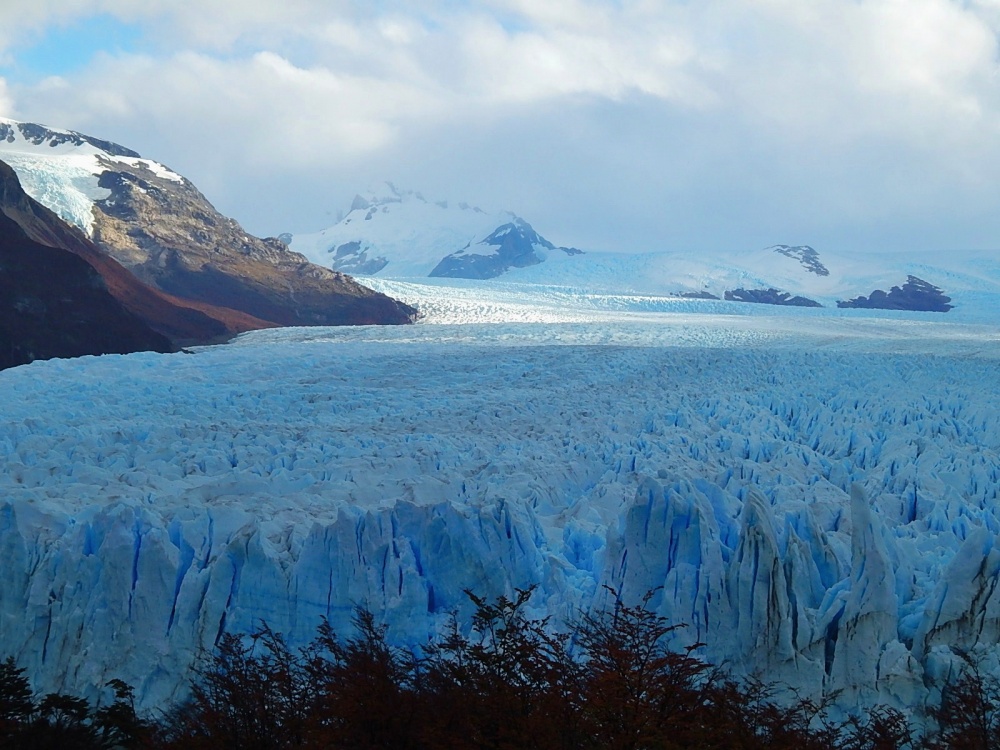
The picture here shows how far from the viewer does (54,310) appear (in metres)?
27.6

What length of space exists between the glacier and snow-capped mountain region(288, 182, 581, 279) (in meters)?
59.5

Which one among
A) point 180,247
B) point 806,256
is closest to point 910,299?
point 806,256

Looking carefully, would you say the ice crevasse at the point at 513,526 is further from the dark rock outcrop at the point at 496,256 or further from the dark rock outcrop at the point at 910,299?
the dark rock outcrop at the point at 496,256

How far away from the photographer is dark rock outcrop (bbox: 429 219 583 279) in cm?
7938

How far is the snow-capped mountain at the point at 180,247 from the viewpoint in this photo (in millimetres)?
44469

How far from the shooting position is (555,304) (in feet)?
141

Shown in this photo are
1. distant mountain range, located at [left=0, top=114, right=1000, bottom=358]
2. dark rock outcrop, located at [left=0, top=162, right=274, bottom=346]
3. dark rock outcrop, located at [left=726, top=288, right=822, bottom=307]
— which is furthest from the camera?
dark rock outcrop, located at [left=726, top=288, right=822, bottom=307]

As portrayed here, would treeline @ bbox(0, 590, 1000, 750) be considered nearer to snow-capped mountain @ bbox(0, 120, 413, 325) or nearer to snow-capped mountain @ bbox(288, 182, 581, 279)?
snow-capped mountain @ bbox(0, 120, 413, 325)

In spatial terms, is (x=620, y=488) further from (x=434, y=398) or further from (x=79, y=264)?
(x=79, y=264)

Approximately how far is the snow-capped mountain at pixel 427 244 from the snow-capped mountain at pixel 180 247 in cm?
2899

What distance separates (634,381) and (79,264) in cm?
1877

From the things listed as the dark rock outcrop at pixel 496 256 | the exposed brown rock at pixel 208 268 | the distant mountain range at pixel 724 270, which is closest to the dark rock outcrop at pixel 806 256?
the distant mountain range at pixel 724 270

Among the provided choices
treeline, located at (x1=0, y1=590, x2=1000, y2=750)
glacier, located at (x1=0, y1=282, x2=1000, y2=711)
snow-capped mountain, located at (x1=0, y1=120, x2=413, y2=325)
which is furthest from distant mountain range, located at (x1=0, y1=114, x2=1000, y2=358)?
treeline, located at (x1=0, y1=590, x2=1000, y2=750)

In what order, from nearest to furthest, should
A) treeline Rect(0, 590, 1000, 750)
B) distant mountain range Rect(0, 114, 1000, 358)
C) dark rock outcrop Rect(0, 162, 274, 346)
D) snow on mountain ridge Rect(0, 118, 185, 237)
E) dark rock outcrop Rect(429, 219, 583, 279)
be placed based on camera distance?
1. treeline Rect(0, 590, 1000, 750)
2. dark rock outcrop Rect(0, 162, 274, 346)
3. distant mountain range Rect(0, 114, 1000, 358)
4. snow on mountain ridge Rect(0, 118, 185, 237)
5. dark rock outcrop Rect(429, 219, 583, 279)
